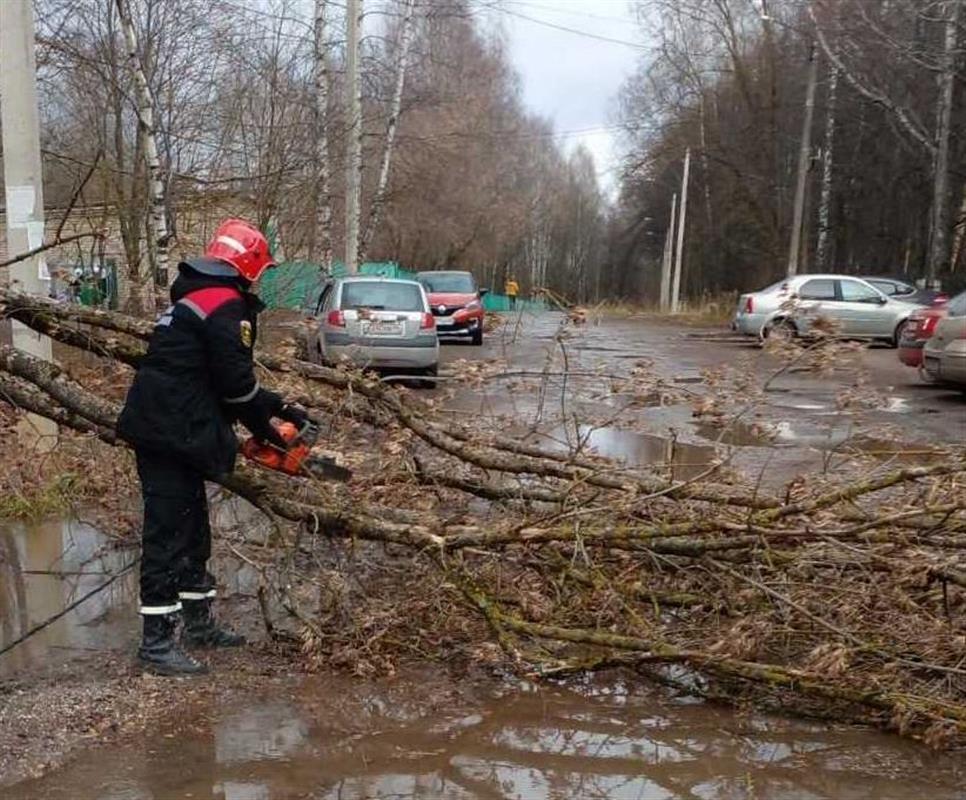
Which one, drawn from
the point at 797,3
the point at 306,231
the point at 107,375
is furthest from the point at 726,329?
the point at 107,375

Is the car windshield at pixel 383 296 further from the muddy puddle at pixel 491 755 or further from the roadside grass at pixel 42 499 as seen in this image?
the muddy puddle at pixel 491 755

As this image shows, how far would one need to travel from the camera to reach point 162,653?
379 centimetres

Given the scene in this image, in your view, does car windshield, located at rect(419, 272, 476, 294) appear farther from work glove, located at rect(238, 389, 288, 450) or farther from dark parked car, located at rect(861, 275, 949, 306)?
work glove, located at rect(238, 389, 288, 450)

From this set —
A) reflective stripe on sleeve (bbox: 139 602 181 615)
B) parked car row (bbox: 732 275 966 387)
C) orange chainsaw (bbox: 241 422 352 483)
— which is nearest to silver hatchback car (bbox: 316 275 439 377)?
parked car row (bbox: 732 275 966 387)

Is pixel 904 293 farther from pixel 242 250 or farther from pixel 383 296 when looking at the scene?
pixel 242 250

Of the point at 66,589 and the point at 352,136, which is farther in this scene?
the point at 352,136

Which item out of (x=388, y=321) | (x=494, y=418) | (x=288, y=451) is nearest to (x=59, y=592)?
(x=288, y=451)

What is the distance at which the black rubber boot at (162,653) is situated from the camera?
12.3ft

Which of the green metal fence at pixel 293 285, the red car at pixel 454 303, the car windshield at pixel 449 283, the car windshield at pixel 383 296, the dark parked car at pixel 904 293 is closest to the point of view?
the green metal fence at pixel 293 285

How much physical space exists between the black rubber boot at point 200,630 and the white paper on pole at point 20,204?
389cm

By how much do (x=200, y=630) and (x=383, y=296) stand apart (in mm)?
8967

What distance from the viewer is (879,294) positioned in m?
19.1

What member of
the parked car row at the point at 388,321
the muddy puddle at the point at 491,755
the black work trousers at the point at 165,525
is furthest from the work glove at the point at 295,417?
the parked car row at the point at 388,321

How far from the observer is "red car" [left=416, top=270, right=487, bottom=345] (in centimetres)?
1945
